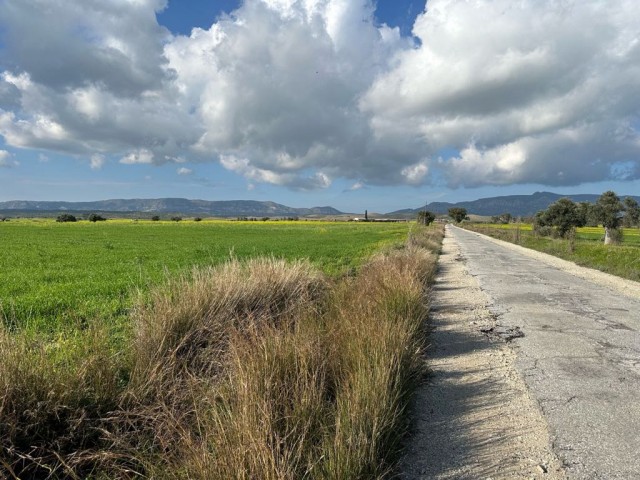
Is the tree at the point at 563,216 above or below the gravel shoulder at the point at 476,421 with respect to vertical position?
above

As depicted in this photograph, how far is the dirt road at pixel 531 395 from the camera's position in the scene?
3.80 metres

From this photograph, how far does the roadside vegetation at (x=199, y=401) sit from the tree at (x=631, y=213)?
222ft

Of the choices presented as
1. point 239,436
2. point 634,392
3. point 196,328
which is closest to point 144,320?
point 196,328

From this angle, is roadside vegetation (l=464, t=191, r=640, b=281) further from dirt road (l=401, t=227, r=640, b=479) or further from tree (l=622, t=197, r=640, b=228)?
dirt road (l=401, t=227, r=640, b=479)

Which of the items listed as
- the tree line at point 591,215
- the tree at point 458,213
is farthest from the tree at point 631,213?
the tree at point 458,213

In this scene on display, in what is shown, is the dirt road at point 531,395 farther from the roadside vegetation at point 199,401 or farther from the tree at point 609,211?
the tree at point 609,211

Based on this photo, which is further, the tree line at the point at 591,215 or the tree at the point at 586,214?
the tree at the point at 586,214

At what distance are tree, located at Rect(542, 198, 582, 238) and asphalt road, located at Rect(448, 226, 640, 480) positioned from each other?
54.9 meters

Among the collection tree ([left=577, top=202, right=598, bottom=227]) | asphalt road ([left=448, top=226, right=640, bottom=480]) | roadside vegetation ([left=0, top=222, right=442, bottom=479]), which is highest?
tree ([left=577, top=202, right=598, bottom=227])

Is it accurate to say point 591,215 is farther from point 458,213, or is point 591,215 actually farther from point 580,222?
point 458,213

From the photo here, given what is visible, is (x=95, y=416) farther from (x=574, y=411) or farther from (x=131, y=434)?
(x=574, y=411)

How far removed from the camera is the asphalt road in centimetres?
397

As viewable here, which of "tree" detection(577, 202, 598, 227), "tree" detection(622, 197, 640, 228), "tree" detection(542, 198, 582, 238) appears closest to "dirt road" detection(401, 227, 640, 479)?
"tree" detection(577, 202, 598, 227)

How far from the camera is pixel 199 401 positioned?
4.03m
